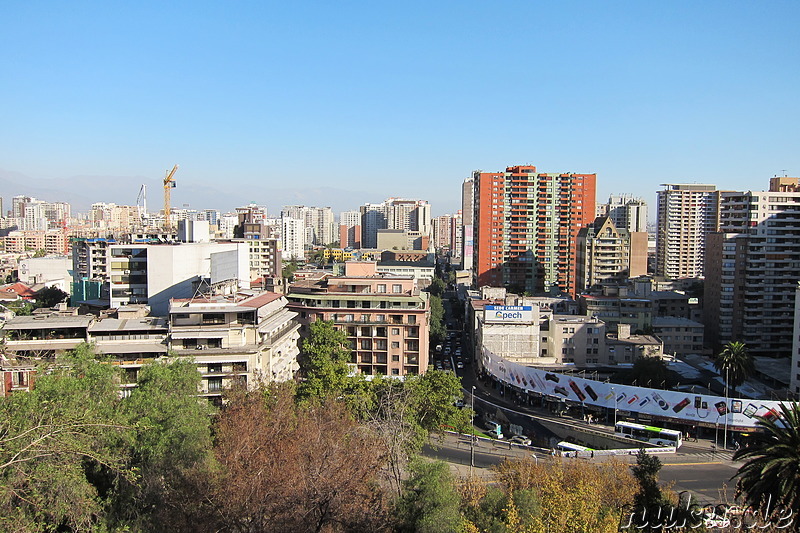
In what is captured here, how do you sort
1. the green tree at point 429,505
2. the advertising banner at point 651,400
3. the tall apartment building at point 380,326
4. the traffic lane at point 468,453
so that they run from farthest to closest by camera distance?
the tall apartment building at point 380,326, the advertising banner at point 651,400, the traffic lane at point 468,453, the green tree at point 429,505

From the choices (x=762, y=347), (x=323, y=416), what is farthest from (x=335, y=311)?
(x=762, y=347)

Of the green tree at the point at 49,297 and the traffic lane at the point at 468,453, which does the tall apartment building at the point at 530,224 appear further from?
the traffic lane at the point at 468,453

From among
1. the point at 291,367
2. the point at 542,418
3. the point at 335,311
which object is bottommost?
the point at 542,418

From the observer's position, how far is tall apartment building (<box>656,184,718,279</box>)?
85.2 m

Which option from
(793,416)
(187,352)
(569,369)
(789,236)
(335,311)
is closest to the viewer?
(793,416)

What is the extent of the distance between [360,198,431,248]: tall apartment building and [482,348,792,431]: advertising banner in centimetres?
11775

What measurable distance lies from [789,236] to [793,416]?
3554 centimetres

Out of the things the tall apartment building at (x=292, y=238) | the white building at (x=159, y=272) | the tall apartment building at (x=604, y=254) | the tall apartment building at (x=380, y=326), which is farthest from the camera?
the tall apartment building at (x=292, y=238)

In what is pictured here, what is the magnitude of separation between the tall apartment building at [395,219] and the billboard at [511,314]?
112366mm

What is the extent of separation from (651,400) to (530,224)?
3981 cm

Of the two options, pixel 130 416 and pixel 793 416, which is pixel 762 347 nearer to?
pixel 793 416

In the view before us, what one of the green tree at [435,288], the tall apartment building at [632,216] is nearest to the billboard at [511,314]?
the green tree at [435,288]

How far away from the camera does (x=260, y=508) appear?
42.8ft

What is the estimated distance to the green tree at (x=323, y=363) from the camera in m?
27.0
